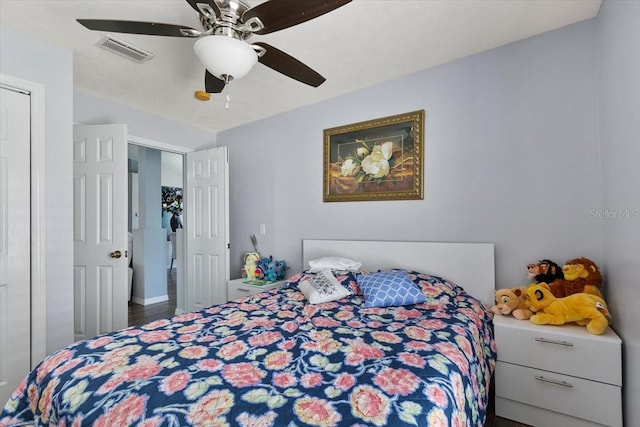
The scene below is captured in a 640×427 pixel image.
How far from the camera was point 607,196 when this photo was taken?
70.5 inches

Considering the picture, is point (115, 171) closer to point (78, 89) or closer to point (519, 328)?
point (78, 89)

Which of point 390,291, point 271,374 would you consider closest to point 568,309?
point 390,291

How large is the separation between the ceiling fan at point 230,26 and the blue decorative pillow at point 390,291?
1.55 metres

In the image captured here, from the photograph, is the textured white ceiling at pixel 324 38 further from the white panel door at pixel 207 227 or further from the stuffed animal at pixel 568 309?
the stuffed animal at pixel 568 309

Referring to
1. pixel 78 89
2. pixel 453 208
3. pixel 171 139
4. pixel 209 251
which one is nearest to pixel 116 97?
pixel 78 89

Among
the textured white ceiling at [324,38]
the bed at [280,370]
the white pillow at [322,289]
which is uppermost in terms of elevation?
the textured white ceiling at [324,38]

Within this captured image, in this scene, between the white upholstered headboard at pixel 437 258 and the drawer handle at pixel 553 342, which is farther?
the white upholstered headboard at pixel 437 258

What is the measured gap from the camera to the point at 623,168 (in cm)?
150

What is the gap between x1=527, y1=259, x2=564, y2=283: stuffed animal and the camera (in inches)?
→ 76.7

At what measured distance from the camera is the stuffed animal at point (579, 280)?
1808 mm

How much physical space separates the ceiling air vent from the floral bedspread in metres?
Answer: 1.92

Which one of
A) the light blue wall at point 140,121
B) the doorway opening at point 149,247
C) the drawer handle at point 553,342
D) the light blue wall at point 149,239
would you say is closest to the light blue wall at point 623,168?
the drawer handle at point 553,342

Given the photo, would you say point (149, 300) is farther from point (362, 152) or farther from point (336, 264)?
point (362, 152)

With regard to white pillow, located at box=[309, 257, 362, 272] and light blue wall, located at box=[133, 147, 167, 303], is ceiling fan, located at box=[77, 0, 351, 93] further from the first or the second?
light blue wall, located at box=[133, 147, 167, 303]
